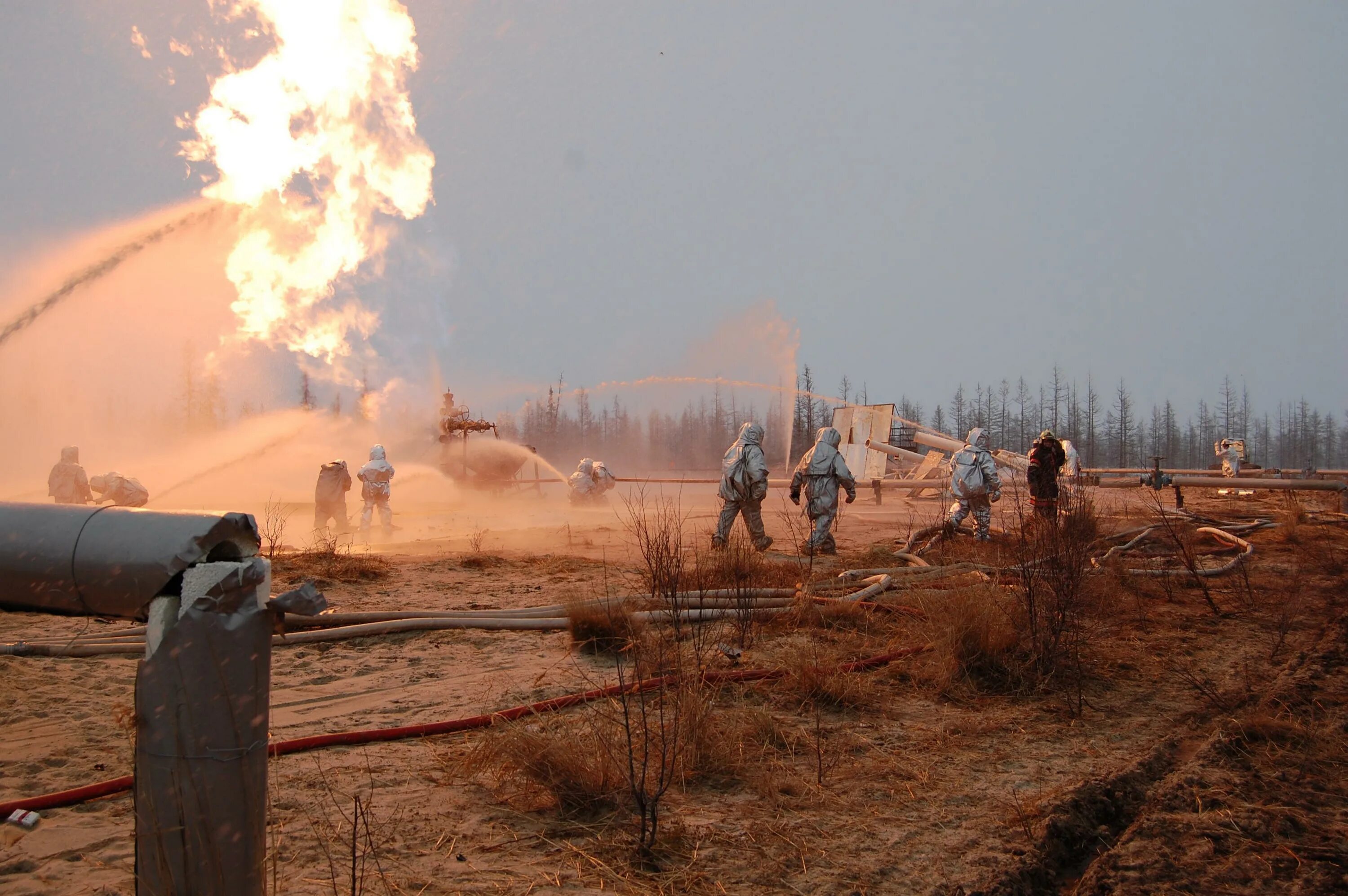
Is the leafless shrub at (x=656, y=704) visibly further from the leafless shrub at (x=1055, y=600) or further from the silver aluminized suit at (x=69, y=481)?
the silver aluminized suit at (x=69, y=481)

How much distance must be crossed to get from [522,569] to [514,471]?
1968 cm

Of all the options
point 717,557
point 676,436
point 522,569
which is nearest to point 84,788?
point 717,557

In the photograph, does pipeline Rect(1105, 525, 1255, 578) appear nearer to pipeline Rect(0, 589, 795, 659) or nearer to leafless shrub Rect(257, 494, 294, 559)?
pipeline Rect(0, 589, 795, 659)

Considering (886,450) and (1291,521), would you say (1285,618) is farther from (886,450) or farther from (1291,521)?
(886,450)

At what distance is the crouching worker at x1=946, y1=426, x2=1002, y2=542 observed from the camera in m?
13.1

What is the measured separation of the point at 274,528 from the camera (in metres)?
13.5

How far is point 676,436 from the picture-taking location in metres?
100

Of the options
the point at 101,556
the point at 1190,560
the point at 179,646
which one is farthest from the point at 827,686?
the point at 1190,560

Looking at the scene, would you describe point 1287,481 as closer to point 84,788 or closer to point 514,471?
point 84,788

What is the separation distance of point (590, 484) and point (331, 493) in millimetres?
11058

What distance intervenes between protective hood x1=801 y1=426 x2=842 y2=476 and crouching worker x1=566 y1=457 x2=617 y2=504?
1402 cm

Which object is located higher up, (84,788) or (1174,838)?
(84,788)

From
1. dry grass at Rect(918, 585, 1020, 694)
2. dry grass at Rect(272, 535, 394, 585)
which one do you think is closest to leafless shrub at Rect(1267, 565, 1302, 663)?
dry grass at Rect(918, 585, 1020, 694)

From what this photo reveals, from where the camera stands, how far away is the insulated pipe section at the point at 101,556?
1671 mm
